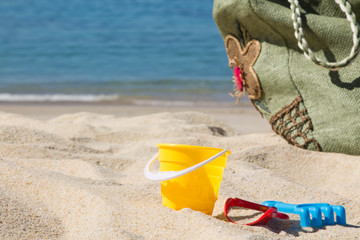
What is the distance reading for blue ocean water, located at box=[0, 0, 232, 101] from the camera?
5734mm

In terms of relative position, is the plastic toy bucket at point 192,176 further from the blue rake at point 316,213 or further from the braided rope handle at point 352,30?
the braided rope handle at point 352,30

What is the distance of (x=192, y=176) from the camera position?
4.36 feet

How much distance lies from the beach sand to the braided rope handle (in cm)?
49

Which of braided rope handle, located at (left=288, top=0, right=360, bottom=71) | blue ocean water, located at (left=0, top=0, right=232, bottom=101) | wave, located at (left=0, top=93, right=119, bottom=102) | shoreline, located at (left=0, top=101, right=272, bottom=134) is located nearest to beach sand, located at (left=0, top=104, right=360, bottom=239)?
braided rope handle, located at (left=288, top=0, right=360, bottom=71)

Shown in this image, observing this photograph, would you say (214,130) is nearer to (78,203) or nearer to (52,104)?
(78,203)

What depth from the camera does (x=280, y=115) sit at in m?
2.19

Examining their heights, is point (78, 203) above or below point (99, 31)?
above

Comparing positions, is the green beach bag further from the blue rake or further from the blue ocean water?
the blue ocean water

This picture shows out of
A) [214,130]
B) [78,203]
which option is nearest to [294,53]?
[214,130]

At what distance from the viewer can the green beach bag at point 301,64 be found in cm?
187

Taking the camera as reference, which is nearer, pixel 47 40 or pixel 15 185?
pixel 15 185

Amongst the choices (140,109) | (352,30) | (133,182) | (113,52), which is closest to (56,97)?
(140,109)

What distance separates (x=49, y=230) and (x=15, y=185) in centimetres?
34

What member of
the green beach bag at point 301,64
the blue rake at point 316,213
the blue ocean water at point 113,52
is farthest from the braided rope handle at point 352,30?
the blue ocean water at point 113,52
